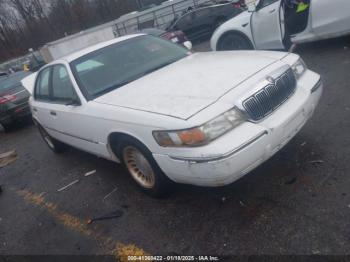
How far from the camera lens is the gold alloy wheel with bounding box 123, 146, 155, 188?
3.64 meters

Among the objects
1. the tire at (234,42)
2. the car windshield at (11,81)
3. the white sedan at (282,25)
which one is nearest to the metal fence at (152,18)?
the car windshield at (11,81)

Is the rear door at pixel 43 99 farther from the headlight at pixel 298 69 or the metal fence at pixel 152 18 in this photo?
the metal fence at pixel 152 18

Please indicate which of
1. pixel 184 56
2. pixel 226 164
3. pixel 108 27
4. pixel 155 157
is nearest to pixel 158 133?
pixel 155 157

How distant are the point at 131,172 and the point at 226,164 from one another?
142 cm

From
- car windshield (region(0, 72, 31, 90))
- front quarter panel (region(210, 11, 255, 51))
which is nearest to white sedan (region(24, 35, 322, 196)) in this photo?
front quarter panel (region(210, 11, 255, 51))

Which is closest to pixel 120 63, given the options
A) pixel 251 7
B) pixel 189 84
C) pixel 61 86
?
pixel 61 86

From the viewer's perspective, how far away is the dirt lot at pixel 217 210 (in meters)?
2.91

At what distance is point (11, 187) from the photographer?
5.66m

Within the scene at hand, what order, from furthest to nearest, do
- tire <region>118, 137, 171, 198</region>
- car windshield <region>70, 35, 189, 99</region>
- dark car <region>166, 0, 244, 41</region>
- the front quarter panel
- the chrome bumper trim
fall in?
dark car <region>166, 0, 244, 41</region> → the front quarter panel → car windshield <region>70, 35, 189, 99</region> → tire <region>118, 137, 171, 198</region> → the chrome bumper trim

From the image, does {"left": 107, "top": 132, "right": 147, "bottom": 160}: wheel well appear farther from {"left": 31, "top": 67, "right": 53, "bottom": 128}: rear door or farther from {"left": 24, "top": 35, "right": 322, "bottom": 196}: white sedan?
{"left": 31, "top": 67, "right": 53, "bottom": 128}: rear door

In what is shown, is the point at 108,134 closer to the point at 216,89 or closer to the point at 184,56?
the point at 216,89

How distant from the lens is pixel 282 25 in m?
6.61

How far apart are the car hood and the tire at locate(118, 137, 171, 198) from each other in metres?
0.40

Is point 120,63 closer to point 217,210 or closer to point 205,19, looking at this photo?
point 217,210
